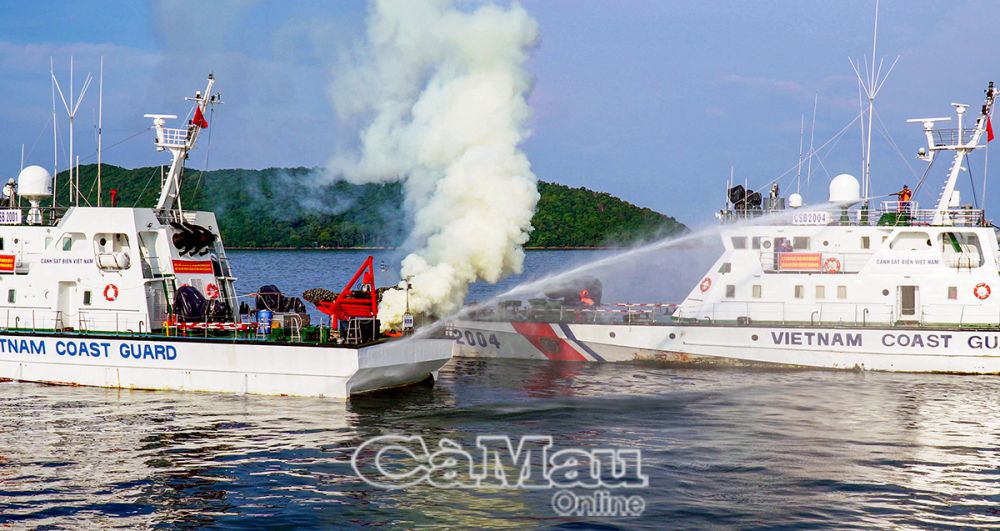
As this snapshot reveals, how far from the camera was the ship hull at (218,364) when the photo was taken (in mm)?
28609

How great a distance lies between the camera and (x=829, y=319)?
123 ft

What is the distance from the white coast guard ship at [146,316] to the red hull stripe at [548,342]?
866 centimetres

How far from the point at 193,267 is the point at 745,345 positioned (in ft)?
64.4

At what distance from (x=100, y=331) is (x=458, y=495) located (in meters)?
17.0

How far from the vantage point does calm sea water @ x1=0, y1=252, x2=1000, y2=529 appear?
18594mm

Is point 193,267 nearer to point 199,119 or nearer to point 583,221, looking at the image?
point 199,119

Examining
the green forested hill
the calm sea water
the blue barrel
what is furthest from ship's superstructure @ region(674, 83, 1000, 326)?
the green forested hill

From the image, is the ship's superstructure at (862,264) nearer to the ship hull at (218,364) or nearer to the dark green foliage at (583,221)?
the ship hull at (218,364)

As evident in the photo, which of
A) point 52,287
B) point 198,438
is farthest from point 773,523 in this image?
point 52,287

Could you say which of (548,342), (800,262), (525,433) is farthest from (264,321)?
(800,262)

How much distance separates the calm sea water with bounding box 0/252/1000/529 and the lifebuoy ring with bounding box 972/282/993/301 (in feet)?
11.1

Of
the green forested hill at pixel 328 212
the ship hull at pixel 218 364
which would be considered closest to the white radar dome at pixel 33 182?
the ship hull at pixel 218 364

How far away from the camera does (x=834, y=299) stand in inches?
1478

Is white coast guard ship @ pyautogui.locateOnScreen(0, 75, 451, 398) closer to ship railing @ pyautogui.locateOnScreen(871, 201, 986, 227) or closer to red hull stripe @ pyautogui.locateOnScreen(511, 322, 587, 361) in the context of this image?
red hull stripe @ pyautogui.locateOnScreen(511, 322, 587, 361)
